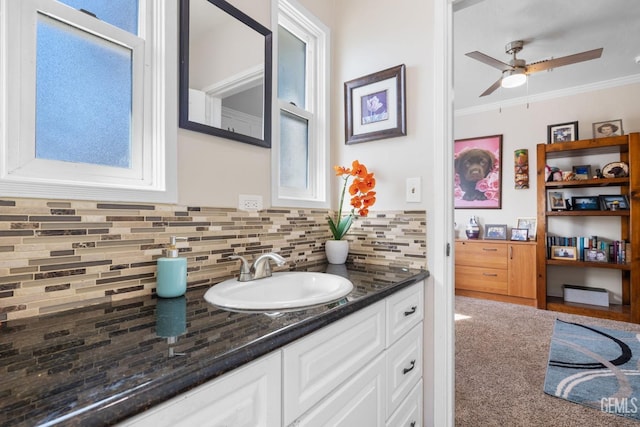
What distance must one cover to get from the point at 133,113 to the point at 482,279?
13.3 ft

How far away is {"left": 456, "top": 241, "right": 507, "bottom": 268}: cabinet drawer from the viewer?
3.72 meters

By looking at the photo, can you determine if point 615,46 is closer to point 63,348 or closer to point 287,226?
point 287,226

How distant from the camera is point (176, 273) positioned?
93 centimetres

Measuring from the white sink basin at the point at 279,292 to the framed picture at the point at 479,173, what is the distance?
145 inches

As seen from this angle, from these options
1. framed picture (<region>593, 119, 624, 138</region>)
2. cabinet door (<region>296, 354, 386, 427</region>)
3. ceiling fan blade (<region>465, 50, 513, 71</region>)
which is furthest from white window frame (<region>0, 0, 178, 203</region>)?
framed picture (<region>593, 119, 624, 138</region>)

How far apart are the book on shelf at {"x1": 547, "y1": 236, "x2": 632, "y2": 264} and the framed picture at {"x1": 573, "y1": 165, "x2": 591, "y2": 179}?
2.29ft

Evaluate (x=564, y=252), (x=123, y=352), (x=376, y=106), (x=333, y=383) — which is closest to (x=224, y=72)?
(x=376, y=106)

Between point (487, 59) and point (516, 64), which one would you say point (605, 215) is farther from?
point (487, 59)

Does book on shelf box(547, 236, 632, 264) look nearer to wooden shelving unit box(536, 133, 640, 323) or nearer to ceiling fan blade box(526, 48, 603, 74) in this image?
wooden shelving unit box(536, 133, 640, 323)

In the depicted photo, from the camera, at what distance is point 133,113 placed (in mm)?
1001

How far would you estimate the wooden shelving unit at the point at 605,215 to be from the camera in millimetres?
3002

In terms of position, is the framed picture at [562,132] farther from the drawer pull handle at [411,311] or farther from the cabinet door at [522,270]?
the drawer pull handle at [411,311]

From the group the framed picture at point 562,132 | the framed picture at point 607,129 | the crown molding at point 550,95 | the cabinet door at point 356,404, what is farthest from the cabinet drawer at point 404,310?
the crown molding at point 550,95

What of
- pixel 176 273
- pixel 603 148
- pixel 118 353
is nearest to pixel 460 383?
pixel 176 273
